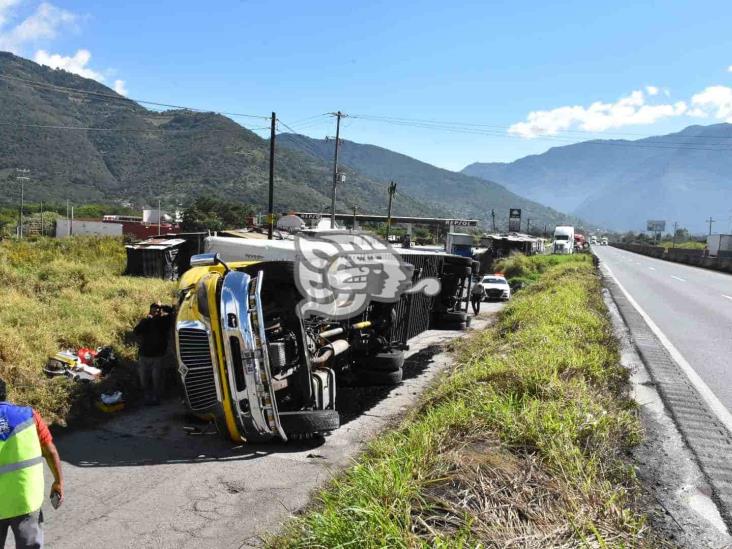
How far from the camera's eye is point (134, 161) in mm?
162875

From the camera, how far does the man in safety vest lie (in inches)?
130

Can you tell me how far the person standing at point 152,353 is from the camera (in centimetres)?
823

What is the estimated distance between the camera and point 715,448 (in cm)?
481

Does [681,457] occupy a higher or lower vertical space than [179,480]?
higher

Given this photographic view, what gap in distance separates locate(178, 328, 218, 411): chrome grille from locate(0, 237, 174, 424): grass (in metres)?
2.14

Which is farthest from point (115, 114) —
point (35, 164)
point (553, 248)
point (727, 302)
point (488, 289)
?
point (727, 302)

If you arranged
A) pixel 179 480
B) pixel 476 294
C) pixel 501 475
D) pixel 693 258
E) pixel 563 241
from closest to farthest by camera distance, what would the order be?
pixel 501 475, pixel 179 480, pixel 476 294, pixel 693 258, pixel 563 241

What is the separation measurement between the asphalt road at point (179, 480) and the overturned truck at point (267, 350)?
34 cm

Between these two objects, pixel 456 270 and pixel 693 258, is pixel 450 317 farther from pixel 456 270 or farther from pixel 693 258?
pixel 693 258

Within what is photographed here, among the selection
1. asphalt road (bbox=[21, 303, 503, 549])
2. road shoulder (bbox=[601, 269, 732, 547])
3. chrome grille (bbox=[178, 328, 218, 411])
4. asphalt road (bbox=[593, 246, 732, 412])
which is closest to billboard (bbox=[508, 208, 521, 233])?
asphalt road (bbox=[593, 246, 732, 412])

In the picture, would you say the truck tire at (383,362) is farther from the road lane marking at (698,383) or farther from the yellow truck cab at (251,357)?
the road lane marking at (698,383)

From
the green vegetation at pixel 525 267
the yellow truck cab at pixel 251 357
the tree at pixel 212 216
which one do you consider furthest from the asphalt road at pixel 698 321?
the tree at pixel 212 216

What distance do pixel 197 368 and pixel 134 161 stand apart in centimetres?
17245

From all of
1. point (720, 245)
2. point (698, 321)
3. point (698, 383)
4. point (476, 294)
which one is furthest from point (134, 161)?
point (698, 383)
